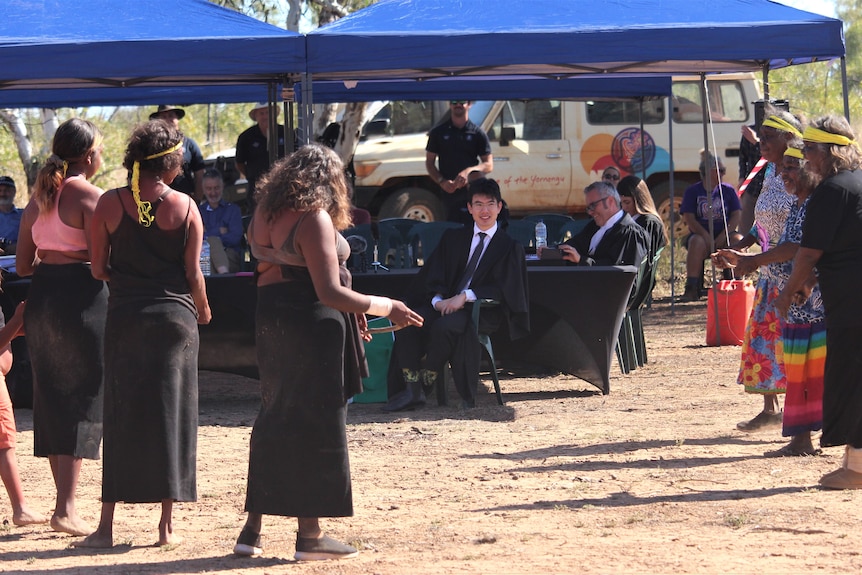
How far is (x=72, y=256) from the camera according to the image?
5.18 m

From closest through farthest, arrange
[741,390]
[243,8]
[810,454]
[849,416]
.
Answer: [849,416] < [810,454] < [741,390] < [243,8]

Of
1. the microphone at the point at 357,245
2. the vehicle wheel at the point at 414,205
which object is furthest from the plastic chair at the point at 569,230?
the vehicle wheel at the point at 414,205

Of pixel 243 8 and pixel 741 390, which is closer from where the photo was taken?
pixel 741 390

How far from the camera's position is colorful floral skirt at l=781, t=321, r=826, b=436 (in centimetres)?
611

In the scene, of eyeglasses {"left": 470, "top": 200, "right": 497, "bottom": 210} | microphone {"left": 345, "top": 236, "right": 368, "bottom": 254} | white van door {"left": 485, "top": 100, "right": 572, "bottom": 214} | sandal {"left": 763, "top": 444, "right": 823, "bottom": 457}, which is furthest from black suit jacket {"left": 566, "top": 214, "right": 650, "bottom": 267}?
white van door {"left": 485, "top": 100, "right": 572, "bottom": 214}

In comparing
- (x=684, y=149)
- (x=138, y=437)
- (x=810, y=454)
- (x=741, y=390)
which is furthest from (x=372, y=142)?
(x=138, y=437)

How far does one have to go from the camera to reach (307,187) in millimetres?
4516

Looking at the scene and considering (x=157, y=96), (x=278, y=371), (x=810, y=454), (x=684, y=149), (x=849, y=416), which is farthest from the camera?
(x=684, y=149)

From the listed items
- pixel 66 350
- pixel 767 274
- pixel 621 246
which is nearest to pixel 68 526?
pixel 66 350

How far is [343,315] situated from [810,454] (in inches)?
113

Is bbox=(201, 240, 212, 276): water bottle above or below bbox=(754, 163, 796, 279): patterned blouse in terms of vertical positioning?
below

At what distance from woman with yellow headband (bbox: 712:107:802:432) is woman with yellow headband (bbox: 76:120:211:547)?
2.75 m

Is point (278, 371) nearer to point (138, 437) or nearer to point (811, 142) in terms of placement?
point (138, 437)

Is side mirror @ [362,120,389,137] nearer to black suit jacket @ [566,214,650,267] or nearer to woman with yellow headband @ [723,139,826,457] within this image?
black suit jacket @ [566,214,650,267]
